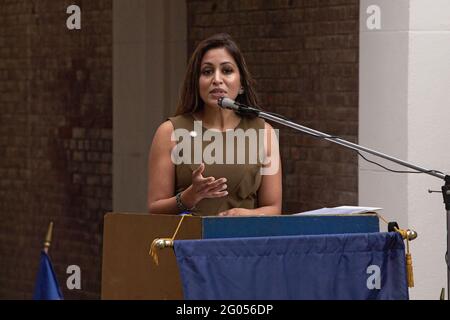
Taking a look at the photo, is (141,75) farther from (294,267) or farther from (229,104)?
(294,267)

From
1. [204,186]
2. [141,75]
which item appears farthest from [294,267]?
[141,75]

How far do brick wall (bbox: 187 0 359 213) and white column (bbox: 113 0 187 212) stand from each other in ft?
1.20

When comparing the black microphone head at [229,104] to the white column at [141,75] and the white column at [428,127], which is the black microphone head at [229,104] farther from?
the white column at [141,75]

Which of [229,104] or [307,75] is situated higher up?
[307,75]

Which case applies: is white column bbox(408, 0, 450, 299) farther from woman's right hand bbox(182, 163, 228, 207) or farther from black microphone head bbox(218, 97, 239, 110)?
black microphone head bbox(218, 97, 239, 110)

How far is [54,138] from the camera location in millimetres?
10180

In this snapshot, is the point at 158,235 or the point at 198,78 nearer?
the point at 158,235

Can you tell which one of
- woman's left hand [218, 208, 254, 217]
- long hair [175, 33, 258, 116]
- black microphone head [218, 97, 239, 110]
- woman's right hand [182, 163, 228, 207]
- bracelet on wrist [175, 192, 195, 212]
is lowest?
woman's left hand [218, 208, 254, 217]

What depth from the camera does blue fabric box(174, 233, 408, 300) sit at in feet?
12.2

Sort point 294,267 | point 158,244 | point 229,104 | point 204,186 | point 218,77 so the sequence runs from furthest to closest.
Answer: point 218,77
point 204,186
point 229,104
point 294,267
point 158,244

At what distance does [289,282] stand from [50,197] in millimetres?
6702

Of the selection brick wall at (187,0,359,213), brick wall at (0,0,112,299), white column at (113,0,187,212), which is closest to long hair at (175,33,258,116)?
brick wall at (187,0,359,213)

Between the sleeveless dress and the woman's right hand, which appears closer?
the woman's right hand

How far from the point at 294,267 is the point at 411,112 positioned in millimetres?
3530
